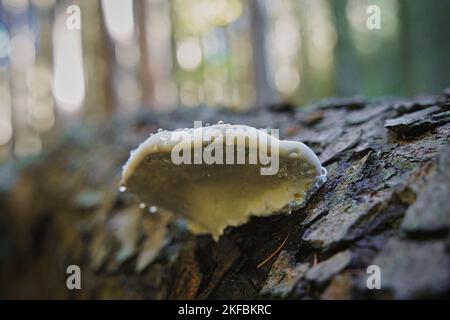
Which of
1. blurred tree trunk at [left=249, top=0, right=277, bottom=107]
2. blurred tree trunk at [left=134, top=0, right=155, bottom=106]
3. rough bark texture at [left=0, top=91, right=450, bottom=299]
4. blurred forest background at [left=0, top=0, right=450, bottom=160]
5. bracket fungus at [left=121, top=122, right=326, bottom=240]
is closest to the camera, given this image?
rough bark texture at [left=0, top=91, right=450, bottom=299]

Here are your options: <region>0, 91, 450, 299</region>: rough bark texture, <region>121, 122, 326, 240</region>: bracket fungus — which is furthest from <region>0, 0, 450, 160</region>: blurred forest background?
<region>121, 122, 326, 240</region>: bracket fungus

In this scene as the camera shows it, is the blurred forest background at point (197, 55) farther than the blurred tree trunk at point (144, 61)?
No

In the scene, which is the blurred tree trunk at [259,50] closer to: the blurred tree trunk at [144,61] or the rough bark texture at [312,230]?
the blurred tree trunk at [144,61]

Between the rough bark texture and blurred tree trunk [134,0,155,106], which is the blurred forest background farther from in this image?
the rough bark texture

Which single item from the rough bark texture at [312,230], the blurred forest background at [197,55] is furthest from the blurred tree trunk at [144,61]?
the rough bark texture at [312,230]

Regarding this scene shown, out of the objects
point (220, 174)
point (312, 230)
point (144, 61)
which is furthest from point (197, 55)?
point (312, 230)
